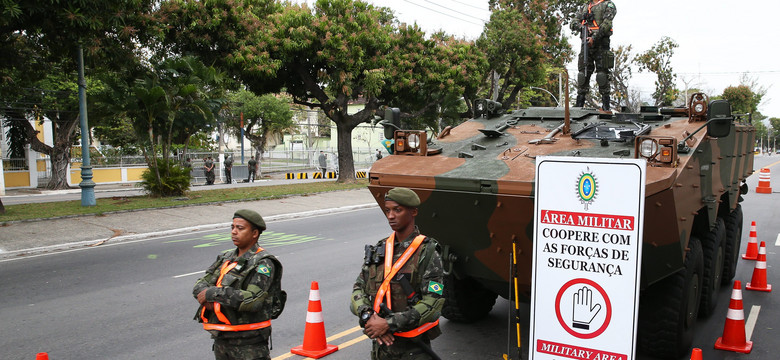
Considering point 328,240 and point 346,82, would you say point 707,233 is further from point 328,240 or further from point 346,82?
point 346,82

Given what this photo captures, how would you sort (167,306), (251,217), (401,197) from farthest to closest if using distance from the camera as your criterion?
(167,306), (251,217), (401,197)

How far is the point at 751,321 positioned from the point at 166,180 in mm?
15324

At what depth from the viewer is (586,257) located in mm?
3684

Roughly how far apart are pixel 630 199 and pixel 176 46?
56.6 feet

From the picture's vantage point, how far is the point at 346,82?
66.7 feet

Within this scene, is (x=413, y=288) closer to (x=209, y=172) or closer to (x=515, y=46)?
(x=515, y=46)

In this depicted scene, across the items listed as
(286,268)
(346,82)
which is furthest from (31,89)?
(286,268)

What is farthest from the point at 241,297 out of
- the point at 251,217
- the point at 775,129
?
the point at 775,129

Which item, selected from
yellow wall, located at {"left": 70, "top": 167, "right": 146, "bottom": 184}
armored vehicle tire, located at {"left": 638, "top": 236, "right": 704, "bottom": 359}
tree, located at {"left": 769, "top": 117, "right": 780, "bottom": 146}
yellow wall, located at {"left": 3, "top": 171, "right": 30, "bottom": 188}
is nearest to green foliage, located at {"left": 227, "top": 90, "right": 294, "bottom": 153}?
yellow wall, located at {"left": 70, "top": 167, "right": 146, "bottom": 184}

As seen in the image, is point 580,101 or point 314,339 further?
point 580,101

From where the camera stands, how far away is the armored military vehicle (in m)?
4.50

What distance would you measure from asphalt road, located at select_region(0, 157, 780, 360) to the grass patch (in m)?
3.72

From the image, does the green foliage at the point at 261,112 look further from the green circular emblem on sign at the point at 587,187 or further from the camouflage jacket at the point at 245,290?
the green circular emblem on sign at the point at 587,187

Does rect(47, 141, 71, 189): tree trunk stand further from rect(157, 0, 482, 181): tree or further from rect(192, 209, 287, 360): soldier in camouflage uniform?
rect(192, 209, 287, 360): soldier in camouflage uniform
